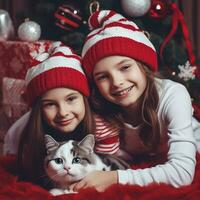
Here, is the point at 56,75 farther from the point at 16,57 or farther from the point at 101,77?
the point at 16,57

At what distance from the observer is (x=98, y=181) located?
98cm

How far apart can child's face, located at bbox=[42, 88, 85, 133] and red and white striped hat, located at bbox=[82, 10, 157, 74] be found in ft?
0.32

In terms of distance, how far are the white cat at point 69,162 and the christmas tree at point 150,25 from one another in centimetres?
67

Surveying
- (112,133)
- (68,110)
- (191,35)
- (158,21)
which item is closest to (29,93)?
(68,110)

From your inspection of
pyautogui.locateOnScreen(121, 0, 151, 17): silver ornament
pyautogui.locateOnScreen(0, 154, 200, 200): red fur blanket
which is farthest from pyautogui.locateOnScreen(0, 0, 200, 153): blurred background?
pyautogui.locateOnScreen(0, 154, 200, 200): red fur blanket

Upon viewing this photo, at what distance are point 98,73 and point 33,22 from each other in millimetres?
841

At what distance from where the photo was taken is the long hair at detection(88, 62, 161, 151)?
112cm

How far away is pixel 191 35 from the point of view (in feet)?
7.35

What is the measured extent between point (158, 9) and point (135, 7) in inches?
6.0

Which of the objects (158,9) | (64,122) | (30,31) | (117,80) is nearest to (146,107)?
(117,80)

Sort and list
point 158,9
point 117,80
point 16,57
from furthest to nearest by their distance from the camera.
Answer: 1. point 16,57
2. point 158,9
3. point 117,80

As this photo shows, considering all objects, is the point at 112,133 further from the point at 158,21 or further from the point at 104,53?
the point at 158,21

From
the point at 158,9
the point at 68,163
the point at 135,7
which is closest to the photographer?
the point at 68,163

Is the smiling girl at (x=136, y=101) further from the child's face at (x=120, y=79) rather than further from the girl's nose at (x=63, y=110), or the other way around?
the girl's nose at (x=63, y=110)
